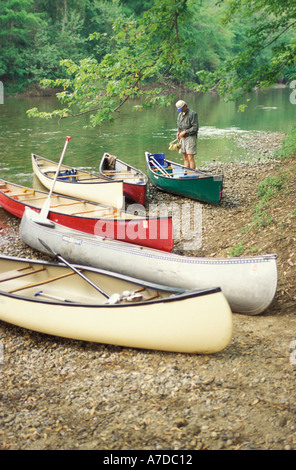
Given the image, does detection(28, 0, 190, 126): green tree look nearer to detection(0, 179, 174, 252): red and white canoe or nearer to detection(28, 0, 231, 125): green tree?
detection(28, 0, 231, 125): green tree

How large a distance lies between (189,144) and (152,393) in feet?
27.7

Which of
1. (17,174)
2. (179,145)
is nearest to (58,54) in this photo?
(17,174)

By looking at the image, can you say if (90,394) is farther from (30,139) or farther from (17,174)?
(30,139)

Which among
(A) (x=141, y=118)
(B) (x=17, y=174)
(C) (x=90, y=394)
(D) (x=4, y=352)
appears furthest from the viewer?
(A) (x=141, y=118)

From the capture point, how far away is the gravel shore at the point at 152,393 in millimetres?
3408

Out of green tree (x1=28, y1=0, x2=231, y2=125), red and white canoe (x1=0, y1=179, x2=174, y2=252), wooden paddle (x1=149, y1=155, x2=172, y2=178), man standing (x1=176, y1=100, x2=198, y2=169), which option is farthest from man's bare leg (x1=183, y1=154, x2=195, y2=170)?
red and white canoe (x1=0, y1=179, x2=174, y2=252)

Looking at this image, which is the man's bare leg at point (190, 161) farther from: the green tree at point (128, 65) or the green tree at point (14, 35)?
the green tree at point (14, 35)

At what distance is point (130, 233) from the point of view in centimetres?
760

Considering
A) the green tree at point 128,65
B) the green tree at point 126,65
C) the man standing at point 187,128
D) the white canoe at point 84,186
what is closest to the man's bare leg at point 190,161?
the man standing at point 187,128

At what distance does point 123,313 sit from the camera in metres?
4.47

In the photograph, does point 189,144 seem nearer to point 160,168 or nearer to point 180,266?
point 160,168

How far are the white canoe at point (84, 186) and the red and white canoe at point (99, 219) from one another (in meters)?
0.74

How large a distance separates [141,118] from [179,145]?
17040 mm

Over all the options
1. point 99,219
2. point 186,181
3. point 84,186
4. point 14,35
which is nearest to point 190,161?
point 186,181
